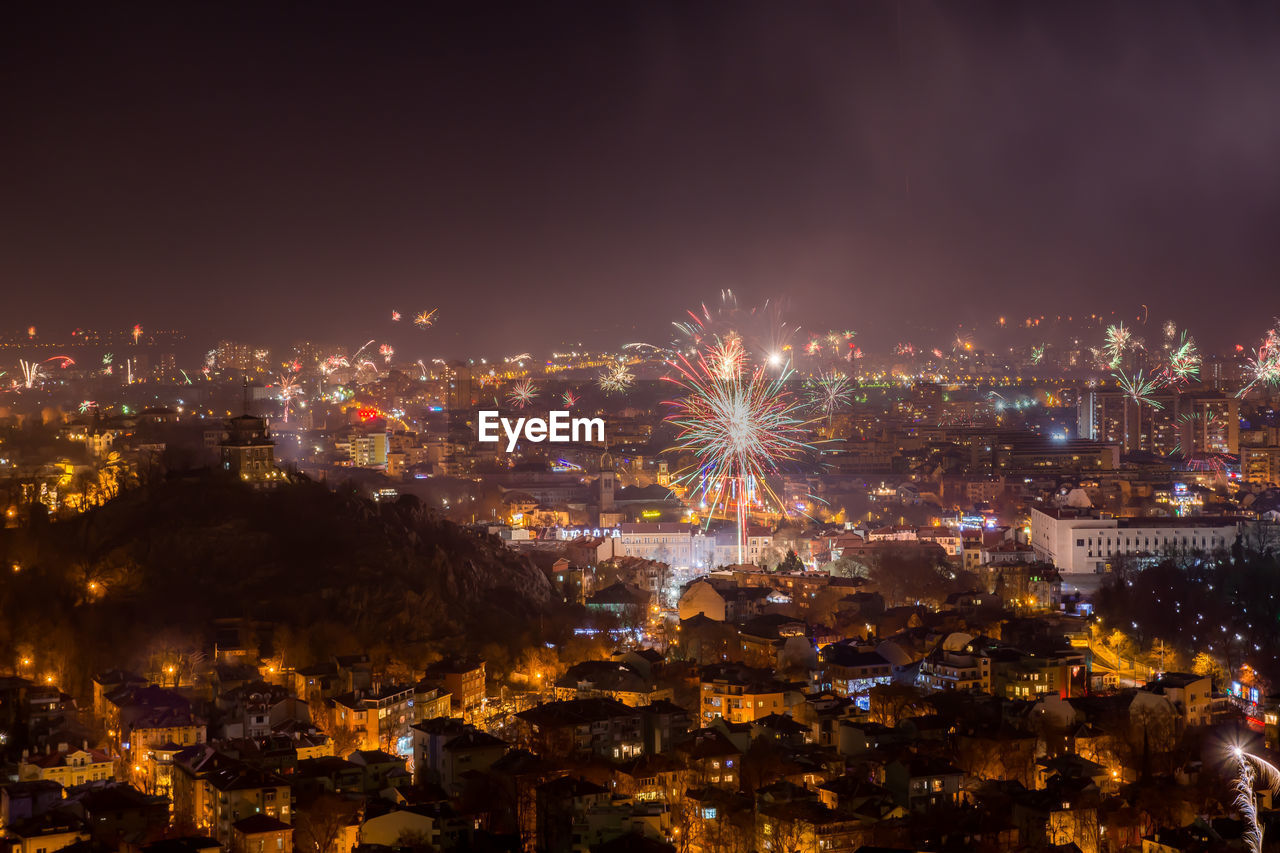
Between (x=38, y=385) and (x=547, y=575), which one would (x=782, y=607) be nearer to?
(x=547, y=575)

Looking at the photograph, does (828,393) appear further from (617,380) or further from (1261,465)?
(1261,465)

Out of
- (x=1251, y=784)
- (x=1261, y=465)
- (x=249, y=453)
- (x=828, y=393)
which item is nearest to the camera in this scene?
(x=1251, y=784)

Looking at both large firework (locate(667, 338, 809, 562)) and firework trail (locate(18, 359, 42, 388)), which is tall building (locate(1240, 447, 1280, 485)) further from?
firework trail (locate(18, 359, 42, 388))

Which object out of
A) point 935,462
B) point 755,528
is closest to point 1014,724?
point 755,528

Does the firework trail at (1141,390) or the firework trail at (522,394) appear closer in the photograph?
the firework trail at (1141,390)

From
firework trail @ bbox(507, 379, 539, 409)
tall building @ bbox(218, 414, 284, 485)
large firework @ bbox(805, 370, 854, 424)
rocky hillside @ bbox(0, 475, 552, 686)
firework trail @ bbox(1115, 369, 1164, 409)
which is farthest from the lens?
large firework @ bbox(805, 370, 854, 424)

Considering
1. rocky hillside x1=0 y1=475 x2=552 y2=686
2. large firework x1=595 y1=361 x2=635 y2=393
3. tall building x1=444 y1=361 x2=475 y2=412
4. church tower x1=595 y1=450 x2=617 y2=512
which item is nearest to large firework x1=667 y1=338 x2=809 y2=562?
church tower x1=595 y1=450 x2=617 y2=512

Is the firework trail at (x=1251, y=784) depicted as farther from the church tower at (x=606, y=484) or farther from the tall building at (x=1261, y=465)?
the tall building at (x=1261, y=465)

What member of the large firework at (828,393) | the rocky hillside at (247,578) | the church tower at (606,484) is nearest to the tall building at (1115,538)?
the church tower at (606,484)

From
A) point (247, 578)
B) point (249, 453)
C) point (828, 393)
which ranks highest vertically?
point (828, 393)

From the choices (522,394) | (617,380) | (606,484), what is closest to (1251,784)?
(606,484)
